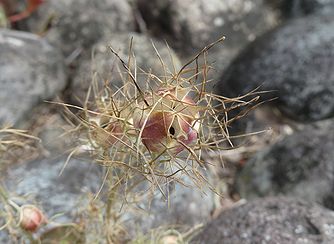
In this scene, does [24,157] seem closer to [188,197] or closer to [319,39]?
[188,197]

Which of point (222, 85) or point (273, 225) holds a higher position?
point (222, 85)

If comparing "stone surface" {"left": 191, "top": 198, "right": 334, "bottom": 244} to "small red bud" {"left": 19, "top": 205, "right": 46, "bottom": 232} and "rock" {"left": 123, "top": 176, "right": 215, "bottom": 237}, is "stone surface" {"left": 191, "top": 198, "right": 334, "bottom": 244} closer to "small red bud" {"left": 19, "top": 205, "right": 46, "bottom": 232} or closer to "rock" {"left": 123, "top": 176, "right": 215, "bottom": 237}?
"rock" {"left": 123, "top": 176, "right": 215, "bottom": 237}

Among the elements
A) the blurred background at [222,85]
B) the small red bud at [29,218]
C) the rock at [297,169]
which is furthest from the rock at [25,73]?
the small red bud at [29,218]

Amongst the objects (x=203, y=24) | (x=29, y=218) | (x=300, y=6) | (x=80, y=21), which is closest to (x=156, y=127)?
(x=29, y=218)

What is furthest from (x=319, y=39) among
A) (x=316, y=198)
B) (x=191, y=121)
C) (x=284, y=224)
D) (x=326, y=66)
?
(x=191, y=121)

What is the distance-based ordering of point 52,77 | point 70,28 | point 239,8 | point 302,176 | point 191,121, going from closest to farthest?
point 191,121
point 302,176
point 52,77
point 70,28
point 239,8

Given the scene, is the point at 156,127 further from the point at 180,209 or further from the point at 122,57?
the point at 122,57
